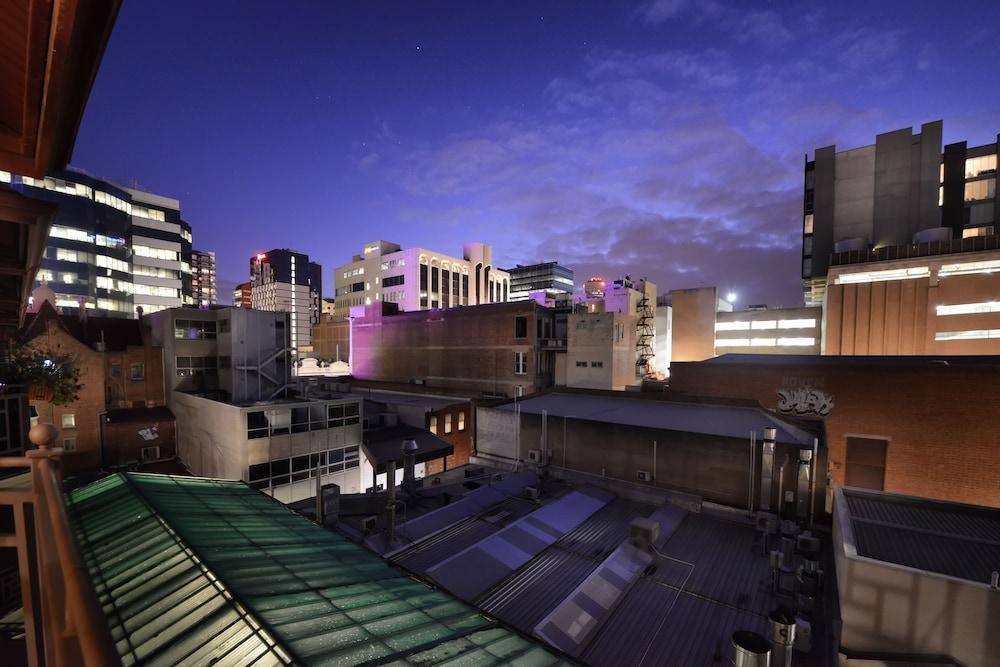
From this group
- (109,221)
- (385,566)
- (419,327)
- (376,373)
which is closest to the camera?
(385,566)

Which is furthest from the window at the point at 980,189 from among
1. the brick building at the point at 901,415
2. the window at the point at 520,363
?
the window at the point at 520,363

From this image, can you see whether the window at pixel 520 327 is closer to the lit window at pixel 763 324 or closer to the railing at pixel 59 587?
the lit window at pixel 763 324

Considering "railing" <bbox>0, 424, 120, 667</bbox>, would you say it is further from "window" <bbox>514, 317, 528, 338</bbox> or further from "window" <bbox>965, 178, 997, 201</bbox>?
"window" <bbox>965, 178, 997, 201</bbox>

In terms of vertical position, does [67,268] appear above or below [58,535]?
above

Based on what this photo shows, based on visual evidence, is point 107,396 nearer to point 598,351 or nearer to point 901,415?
point 598,351

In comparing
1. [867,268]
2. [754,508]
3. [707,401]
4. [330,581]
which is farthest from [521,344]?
[330,581]

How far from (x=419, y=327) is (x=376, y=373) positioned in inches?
420

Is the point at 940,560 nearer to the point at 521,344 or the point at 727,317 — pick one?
the point at 521,344

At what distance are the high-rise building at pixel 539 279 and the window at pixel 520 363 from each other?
96130 mm

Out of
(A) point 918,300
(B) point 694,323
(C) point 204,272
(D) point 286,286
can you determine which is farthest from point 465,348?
(C) point 204,272

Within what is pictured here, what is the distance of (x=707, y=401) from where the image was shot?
2370 cm

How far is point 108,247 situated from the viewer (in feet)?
200

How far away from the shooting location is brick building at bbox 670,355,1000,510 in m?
18.7

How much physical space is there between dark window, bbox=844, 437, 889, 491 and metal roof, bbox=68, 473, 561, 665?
23.9 metres
